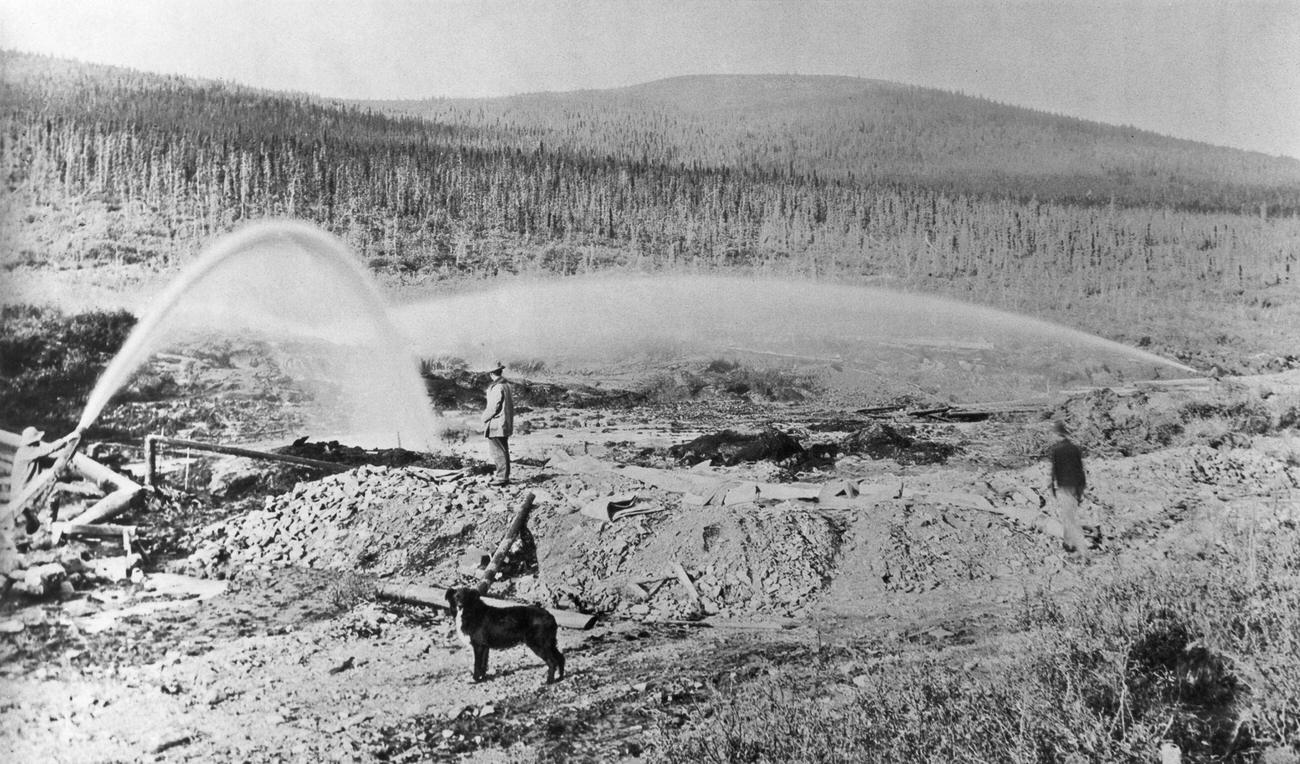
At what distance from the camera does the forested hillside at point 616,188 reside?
5160mm

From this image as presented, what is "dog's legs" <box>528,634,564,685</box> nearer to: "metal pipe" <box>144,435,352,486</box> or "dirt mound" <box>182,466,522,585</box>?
"dirt mound" <box>182,466,522,585</box>

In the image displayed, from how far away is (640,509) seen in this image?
4980mm

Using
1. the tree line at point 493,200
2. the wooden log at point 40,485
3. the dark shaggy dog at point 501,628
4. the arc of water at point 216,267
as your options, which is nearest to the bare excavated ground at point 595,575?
the dark shaggy dog at point 501,628

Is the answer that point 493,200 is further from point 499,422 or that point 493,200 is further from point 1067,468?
point 1067,468

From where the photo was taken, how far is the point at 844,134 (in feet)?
18.2

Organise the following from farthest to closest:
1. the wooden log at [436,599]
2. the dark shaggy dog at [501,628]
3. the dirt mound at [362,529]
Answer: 1. the dirt mound at [362,529]
2. the wooden log at [436,599]
3. the dark shaggy dog at [501,628]

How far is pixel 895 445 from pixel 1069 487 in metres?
1.04

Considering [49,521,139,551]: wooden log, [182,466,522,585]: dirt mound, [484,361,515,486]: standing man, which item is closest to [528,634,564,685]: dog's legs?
[182,466,522,585]: dirt mound

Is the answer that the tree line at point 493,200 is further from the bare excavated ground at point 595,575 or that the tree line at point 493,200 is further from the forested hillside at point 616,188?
the bare excavated ground at point 595,575

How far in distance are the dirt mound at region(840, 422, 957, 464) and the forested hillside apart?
2.98ft

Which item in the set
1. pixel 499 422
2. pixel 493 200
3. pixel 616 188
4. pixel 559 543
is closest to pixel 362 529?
pixel 499 422

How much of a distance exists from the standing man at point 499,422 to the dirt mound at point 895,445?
193 cm

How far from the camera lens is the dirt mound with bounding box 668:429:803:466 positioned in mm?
5145

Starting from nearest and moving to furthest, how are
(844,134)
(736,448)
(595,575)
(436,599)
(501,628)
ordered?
(501,628)
(436,599)
(595,575)
(736,448)
(844,134)
